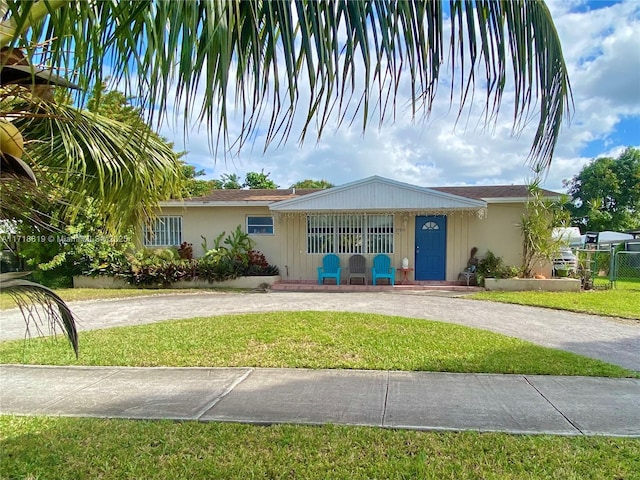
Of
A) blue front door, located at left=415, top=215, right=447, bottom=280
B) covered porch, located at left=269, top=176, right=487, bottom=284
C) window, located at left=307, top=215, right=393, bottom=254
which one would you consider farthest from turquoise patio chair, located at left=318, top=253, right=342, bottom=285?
blue front door, located at left=415, top=215, right=447, bottom=280

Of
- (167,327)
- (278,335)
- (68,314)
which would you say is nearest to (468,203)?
(278,335)

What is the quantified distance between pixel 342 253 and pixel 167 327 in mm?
7954

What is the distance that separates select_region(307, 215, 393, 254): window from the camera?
14.4 metres

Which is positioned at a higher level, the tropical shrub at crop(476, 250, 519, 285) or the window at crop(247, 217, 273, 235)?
the window at crop(247, 217, 273, 235)

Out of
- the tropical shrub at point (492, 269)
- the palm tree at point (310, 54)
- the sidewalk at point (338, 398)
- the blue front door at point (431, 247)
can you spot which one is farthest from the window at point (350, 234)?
the palm tree at point (310, 54)

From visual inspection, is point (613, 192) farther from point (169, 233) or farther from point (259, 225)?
point (169, 233)

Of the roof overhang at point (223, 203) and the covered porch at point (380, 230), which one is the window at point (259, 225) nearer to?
the covered porch at point (380, 230)

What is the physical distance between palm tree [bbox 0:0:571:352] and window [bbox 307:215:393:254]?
12.9m

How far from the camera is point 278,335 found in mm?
6988

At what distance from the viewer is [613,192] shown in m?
32.0

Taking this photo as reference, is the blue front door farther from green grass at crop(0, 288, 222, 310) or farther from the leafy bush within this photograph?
green grass at crop(0, 288, 222, 310)

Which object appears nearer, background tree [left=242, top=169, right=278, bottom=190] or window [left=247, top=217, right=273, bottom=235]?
window [left=247, top=217, right=273, bottom=235]

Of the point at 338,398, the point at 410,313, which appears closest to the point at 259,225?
the point at 410,313

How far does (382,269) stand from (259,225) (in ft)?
16.6
